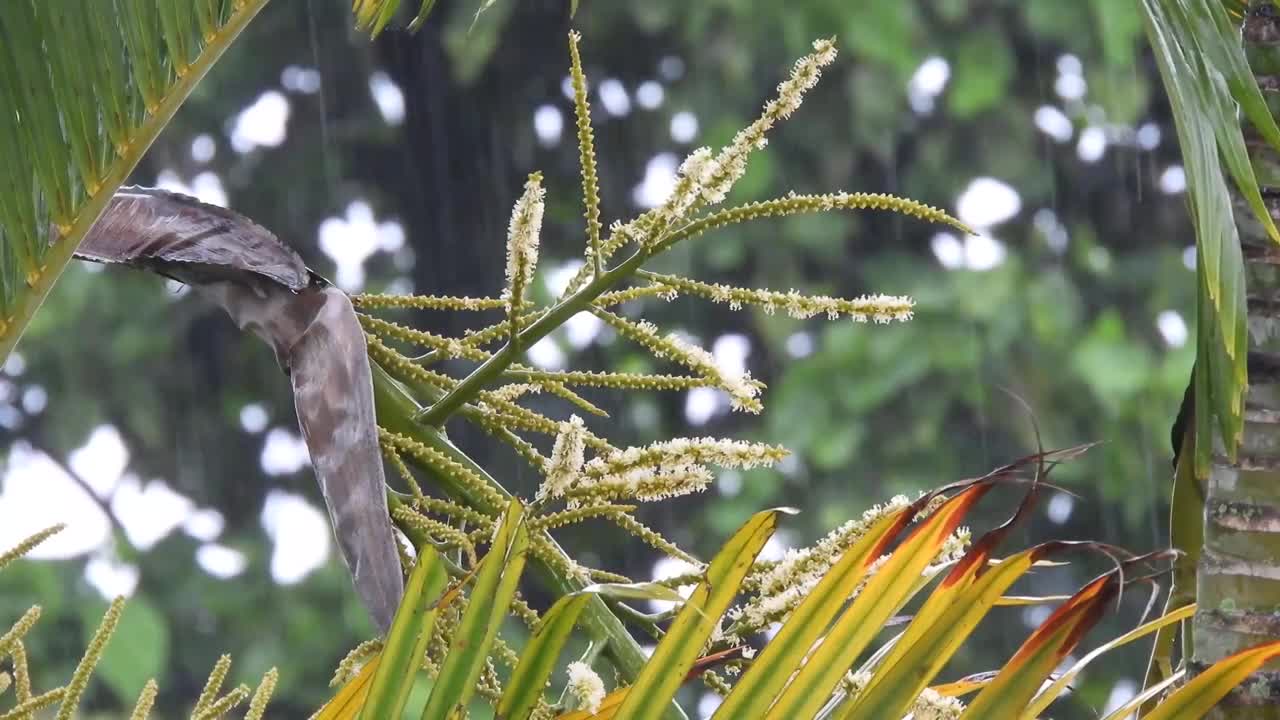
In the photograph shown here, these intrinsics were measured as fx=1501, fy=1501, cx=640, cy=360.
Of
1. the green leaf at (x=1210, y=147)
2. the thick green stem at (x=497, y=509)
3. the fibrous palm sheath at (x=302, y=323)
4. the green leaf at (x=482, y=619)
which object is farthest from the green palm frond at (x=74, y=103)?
the green leaf at (x=1210, y=147)

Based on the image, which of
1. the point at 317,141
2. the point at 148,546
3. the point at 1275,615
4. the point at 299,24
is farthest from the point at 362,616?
the point at 1275,615

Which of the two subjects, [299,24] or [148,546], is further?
[299,24]

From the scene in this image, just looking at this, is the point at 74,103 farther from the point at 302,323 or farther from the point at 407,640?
the point at 407,640

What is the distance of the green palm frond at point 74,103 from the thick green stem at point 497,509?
0.42 feet

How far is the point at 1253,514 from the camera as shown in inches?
24.5

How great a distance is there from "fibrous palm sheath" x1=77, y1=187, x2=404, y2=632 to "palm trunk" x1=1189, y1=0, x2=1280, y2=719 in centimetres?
34

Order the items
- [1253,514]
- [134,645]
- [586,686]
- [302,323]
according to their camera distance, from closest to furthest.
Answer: [586,686] → [302,323] → [1253,514] → [134,645]

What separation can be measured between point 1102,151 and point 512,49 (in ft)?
5.71

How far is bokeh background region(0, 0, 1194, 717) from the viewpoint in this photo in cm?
369

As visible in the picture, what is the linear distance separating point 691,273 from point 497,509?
3.42 m

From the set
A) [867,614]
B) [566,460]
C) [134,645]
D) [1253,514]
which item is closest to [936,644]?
[867,614]

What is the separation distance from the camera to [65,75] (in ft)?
1.75

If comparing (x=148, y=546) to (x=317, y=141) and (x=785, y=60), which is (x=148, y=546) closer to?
(x=317, y=141)

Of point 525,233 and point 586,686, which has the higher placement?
point 525,233
